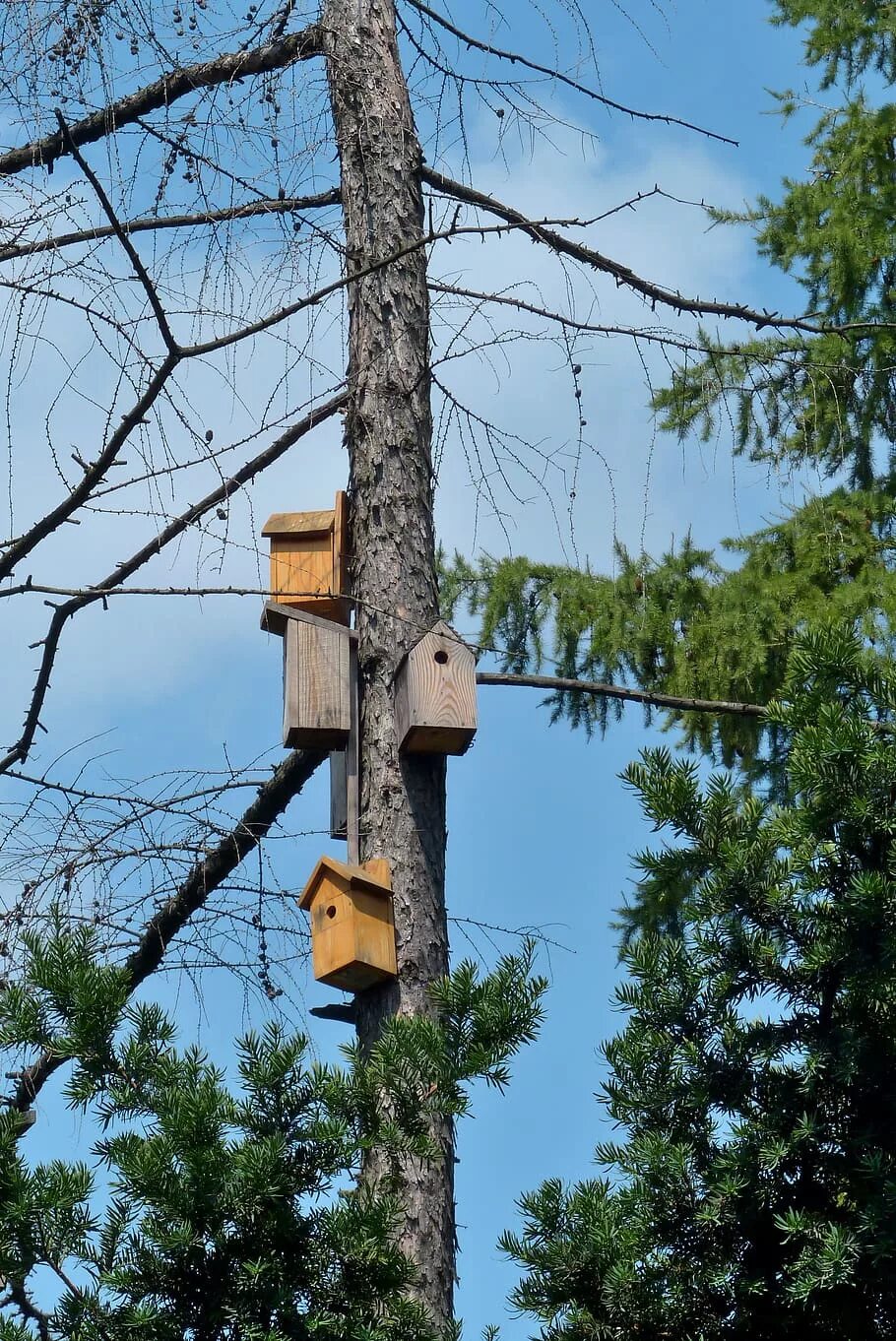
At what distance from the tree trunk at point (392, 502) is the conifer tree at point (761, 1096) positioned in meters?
0.63

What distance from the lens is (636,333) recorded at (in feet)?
15.8

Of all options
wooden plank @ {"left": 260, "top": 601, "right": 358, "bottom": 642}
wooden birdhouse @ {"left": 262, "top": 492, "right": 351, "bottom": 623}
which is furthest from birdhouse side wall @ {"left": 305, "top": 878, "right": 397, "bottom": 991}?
wooden birdhouse @ {"left": 262, "top": 492, "right": 351, "bottom": 623}

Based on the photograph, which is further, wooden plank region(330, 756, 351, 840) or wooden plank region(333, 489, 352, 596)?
wooden plank region(333, 489, 352, 596)

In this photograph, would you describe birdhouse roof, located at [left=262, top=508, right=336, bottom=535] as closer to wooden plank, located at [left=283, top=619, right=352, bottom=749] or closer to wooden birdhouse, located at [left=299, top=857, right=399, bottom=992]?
wooden plank, located at [left=283, top=619, right=352, bottom=749]

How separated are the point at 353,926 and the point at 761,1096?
1110 mm

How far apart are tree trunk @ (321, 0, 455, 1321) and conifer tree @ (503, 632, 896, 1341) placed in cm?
63

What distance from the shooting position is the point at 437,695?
4082 millimetres

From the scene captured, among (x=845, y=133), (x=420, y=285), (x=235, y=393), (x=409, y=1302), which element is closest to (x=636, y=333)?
(x=420, y=285)

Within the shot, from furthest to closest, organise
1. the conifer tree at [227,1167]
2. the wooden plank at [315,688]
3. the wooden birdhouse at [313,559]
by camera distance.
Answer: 1. the wooden birdhouse at [313,559]
2. the wooden plank at [315,688]
3. the conifer tree at [227,1167]

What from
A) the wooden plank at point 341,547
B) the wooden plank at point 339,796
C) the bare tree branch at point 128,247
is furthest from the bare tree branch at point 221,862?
the bare tree branch at point 128,247

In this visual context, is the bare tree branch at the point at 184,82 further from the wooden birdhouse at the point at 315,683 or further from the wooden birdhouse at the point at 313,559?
the wooden birdhouse at the point at 315,683

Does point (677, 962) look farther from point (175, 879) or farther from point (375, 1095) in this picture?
point (175, 879)

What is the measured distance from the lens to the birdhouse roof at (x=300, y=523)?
4516 millimetres

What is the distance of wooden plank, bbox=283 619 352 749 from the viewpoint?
423 centimetres
